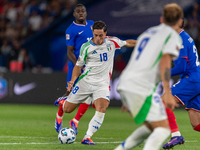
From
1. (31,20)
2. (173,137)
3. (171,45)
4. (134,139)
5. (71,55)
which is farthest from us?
(31,20)

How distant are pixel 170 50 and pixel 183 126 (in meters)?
6.65

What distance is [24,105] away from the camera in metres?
15.9

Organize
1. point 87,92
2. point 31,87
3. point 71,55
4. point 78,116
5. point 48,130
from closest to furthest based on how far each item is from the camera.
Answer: point 87,92
point 78,116
point 71,55
point 48,130
point 31,87

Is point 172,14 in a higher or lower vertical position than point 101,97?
higher

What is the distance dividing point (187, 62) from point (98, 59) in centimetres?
158

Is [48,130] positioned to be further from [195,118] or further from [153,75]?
[153,75]

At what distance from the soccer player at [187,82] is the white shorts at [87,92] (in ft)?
4.02

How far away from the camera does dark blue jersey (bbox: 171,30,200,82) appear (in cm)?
678

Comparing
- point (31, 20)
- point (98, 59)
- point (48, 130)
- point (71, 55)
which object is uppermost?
point (98, 59)

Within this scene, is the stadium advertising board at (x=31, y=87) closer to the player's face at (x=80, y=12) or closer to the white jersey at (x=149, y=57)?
the player's face at (x=80, y=12)

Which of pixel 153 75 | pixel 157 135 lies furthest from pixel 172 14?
pixel 157 135

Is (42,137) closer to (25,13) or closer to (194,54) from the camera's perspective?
(194,54)

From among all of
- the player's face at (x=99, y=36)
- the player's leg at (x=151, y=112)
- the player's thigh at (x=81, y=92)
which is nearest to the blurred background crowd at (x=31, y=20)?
the player's thigh at (x=81, y=92)

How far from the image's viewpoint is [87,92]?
7457 mm
